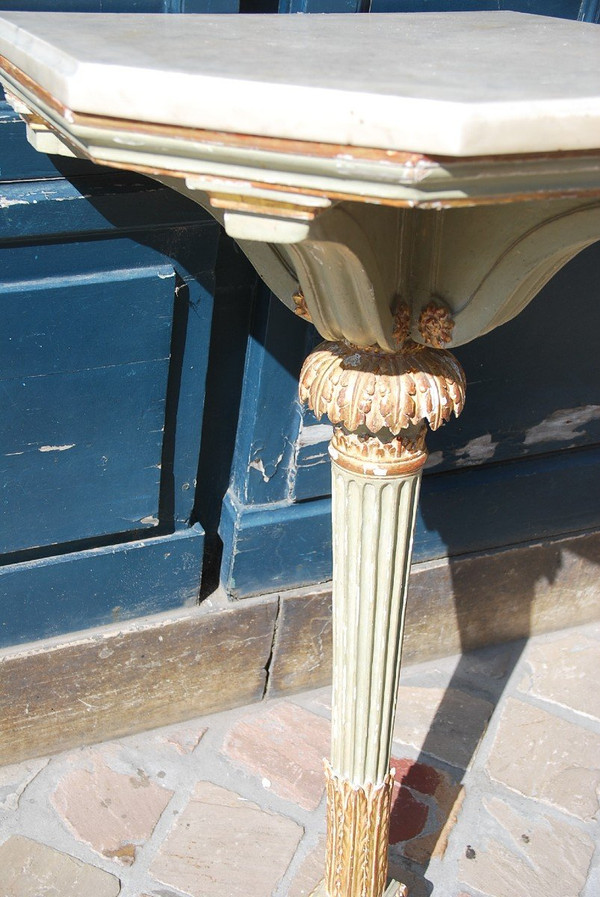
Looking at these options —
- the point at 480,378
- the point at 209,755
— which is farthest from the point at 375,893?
the point at 480,378

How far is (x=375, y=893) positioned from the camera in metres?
1.81

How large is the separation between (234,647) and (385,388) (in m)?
1.24

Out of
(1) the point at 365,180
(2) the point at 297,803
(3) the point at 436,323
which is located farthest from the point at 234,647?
(1) the point at 365,180

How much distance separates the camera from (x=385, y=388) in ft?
4.36

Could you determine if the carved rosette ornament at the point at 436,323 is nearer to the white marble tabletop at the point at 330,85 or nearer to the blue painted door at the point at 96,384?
the white marble tabletop at the point at 330,85

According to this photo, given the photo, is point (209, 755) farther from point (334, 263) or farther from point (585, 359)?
point (334, 263)

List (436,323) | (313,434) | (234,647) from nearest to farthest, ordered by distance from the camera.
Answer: (436,323)
(313,434)
(234,647)

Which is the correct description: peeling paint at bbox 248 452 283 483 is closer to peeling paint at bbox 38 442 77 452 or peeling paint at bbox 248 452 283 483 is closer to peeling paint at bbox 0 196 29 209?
peeling paint at bbox 38 442 77 452

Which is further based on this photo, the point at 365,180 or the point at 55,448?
the point at 55,448

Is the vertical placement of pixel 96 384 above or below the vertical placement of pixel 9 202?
below

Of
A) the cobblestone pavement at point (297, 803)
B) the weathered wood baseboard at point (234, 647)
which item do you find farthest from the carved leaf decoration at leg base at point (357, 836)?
the weathered wood baseboard at point (234, 647)

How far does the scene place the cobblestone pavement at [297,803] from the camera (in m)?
2.09

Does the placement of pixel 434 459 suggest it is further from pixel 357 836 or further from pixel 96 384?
pixel 357 836

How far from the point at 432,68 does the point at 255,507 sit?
4.58ft
